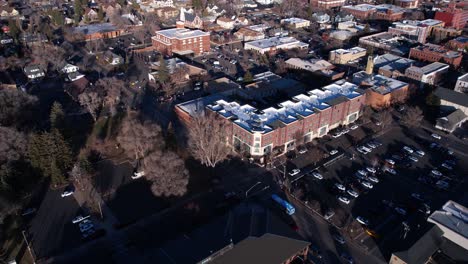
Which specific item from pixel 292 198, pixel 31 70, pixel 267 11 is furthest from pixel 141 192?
pixel 267 11

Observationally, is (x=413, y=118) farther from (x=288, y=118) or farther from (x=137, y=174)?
(x=137, y=174)

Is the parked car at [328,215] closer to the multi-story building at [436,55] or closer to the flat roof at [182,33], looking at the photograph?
the multi-story building at [436,55]

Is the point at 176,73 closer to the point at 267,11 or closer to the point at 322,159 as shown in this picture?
the point at 322,159

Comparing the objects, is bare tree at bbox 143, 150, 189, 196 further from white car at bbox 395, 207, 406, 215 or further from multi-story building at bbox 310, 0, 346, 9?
multi-story building at bbox 310, 0, 346, 9

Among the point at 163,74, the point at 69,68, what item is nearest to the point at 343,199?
the point at 163,74

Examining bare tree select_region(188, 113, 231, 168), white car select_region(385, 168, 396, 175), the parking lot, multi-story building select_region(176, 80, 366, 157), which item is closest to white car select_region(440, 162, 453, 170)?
Answer: the parking lot

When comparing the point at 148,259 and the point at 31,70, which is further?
the point at 31,70
